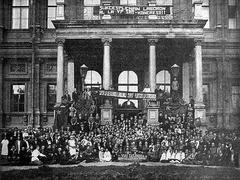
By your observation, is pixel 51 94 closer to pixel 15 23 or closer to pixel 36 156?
pixel 15 23

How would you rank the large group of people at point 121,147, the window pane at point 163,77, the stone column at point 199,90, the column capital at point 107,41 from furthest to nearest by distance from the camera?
the window pane at point 163,77 → the column capital at point 107,41 → the stone column at point 199,90 → the large group of people at point 121,147

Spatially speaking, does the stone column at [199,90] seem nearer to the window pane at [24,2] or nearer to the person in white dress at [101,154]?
the person in white dress at [101,154]

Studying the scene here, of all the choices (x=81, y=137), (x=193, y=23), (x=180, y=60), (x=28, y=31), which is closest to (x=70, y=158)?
(x=81, y=137)

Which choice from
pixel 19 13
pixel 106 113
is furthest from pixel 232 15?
pixel 19 13

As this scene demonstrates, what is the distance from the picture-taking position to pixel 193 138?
17516mm

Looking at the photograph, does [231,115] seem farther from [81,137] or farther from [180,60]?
[81,137]

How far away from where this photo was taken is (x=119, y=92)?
68.5 feet

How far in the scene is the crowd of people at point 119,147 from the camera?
15812 millimetres

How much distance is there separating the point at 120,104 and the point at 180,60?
4.64 metres

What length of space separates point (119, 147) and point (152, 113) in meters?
4.71

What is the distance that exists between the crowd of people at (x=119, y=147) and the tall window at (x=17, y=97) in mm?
9093

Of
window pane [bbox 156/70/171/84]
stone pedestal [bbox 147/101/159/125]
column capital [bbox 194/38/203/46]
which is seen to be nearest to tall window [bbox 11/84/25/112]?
window pane [bbox 156/70/171/84]

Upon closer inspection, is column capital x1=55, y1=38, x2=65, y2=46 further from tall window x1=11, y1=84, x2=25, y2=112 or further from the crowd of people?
the crowd of people

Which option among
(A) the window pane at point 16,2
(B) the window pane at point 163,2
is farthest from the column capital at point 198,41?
(A) the window pane at point 16,2
